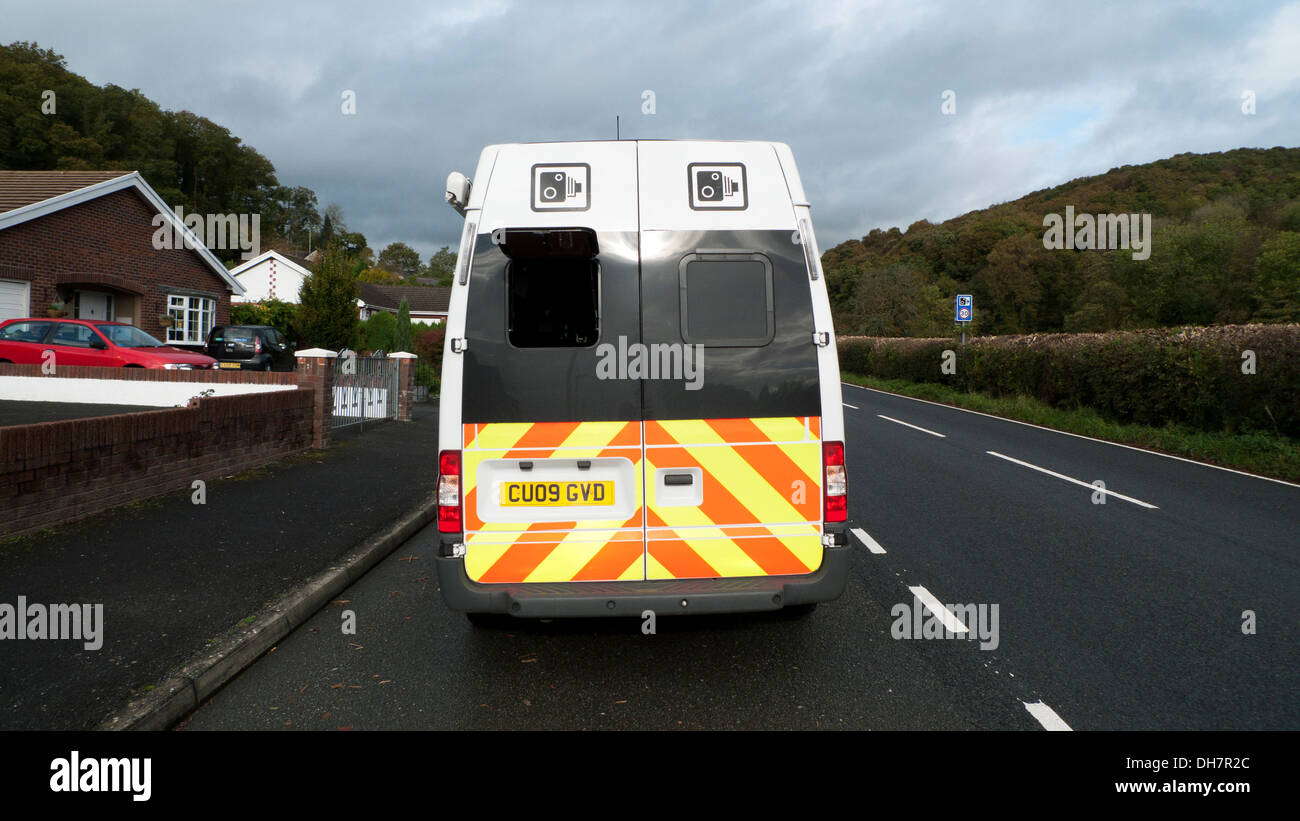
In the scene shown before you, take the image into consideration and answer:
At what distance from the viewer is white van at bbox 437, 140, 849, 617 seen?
362 cm

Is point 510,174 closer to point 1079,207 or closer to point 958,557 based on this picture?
point 958,557

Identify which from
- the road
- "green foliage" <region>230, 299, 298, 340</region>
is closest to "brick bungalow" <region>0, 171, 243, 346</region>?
"green foliage" <region>230, 299, 298, 340</region>

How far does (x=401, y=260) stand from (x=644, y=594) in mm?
135786

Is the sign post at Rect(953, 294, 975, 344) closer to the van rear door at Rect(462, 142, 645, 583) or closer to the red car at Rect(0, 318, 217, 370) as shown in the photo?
the red car at Rect(0, 318, 217, 370)

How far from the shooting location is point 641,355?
A: 3652 millimetres

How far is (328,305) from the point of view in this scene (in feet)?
88.8

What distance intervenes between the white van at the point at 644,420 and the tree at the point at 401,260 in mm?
131579

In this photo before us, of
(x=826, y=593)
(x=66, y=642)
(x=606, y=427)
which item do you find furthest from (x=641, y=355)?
(x=66, y=642)

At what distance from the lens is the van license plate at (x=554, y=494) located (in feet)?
11.9

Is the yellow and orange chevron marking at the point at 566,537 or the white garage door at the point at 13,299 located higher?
the white garage door at the point at 13,299

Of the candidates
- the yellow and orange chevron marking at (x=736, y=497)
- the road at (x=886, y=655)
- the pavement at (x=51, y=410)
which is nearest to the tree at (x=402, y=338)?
the pavement at (x=51, y=410)

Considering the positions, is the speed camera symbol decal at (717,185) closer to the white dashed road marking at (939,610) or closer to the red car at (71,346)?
the white dashed road marking at (939,610)

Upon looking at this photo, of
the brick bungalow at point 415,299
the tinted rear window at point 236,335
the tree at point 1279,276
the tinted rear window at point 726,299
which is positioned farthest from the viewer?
the brick bungalow at point 415,299

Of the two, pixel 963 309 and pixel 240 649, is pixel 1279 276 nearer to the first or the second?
pixel 963 309
